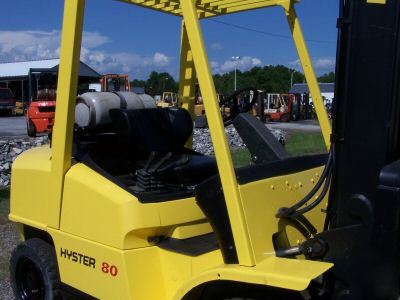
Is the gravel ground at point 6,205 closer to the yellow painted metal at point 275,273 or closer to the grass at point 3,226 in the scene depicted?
the grass at point 3,226

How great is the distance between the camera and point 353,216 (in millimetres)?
2607

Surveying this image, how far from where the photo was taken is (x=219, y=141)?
273 centimetres

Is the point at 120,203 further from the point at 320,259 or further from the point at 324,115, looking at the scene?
the point at 324,115

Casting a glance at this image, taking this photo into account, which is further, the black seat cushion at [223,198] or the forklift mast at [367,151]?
the black seat cushion at [223,198]

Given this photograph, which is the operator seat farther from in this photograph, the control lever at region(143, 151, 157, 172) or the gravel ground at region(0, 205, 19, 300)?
the gravel ground at region(0, 205, 19, 300)

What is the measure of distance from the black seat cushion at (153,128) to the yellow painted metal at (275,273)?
4.33 ft

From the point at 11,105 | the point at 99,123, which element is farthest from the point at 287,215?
the point at 11,105

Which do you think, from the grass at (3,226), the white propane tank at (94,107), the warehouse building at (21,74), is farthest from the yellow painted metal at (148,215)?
the warehouse building at (21,74)

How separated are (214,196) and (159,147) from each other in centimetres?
117

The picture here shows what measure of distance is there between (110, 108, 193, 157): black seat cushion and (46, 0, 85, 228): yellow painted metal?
14.7 inches

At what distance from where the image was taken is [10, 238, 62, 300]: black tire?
A: 3963 mm

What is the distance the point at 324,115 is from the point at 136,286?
179 centimetres

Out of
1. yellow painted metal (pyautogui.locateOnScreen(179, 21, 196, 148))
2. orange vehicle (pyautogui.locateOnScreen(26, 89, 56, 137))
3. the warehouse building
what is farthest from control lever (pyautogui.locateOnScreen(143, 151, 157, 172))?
the warehouse building

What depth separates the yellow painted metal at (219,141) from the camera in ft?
8.73
